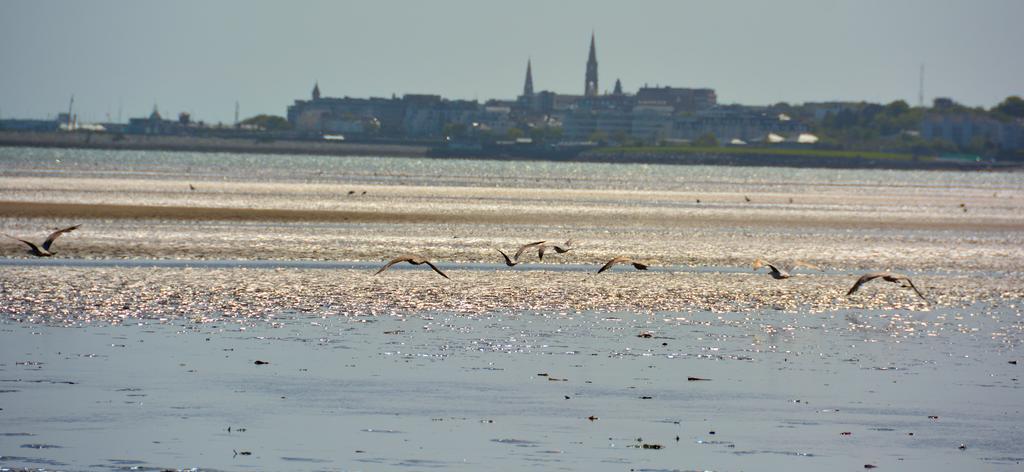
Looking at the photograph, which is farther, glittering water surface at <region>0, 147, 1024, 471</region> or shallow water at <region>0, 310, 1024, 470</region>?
glittering water surface at <region>0, 147, 1024, 471</region>

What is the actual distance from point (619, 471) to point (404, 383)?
4.95m

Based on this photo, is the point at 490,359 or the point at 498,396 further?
the point at 490,359

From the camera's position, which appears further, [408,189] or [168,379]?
[408,189]

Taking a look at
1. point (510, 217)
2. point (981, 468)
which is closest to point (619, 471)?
point (981, 468)

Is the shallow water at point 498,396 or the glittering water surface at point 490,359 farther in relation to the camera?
the glittering water surface at point 490,359

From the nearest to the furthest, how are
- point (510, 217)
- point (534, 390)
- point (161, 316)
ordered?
point (534, 390) < point (161, 316) < point (510, 217)

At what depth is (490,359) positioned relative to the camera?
2219 cm

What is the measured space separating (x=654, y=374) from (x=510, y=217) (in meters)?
43.6

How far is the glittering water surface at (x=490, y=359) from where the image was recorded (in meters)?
16.6

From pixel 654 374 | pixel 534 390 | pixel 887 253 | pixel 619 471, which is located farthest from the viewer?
pixel 887 253

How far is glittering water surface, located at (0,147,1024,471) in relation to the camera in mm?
16594

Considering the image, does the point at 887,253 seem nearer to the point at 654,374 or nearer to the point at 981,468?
the point at 654,374

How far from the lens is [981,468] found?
636 inches

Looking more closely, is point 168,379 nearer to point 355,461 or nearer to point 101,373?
point 101,373
